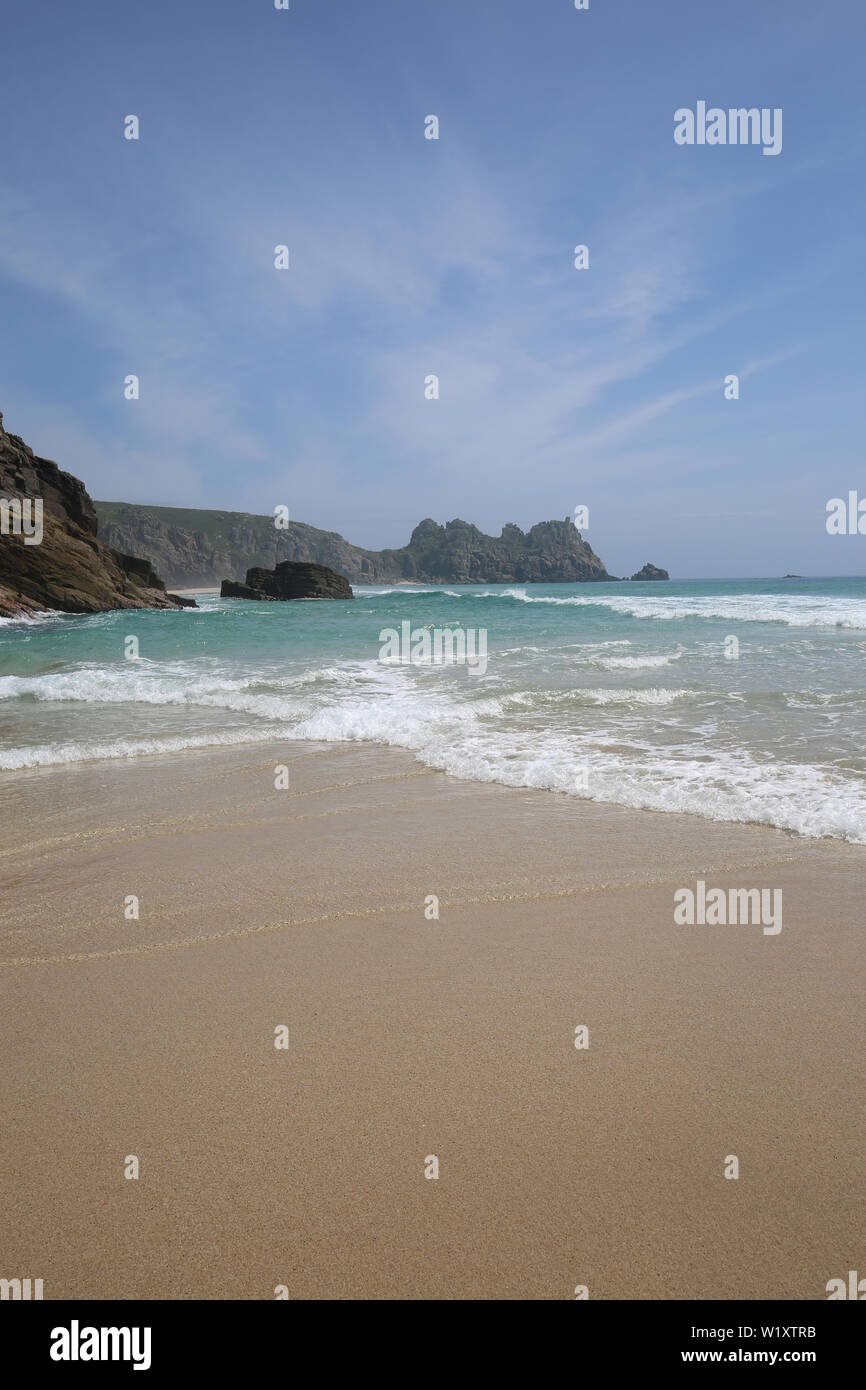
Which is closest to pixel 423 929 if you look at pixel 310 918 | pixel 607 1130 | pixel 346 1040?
pixel 310 918

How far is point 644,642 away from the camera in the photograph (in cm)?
2033

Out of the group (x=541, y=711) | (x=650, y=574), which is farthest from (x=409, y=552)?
(x=541, y=711)

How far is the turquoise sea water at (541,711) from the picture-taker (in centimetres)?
634

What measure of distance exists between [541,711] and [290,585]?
70998 millimetres

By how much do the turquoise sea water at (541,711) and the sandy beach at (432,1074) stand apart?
4.77 ft

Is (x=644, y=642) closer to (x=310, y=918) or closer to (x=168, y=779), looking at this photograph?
(x=168, y=779)

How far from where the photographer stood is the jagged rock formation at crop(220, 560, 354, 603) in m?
77.1

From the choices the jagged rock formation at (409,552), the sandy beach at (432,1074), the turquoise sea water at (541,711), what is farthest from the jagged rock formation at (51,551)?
the jagged rock formation at (409,552)

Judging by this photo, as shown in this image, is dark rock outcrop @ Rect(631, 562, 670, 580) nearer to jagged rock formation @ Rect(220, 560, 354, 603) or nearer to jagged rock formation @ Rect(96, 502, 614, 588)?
jagged rock formation @ Rect(96, 502, 614, 588)

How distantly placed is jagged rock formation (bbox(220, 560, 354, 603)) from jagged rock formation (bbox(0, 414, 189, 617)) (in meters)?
22.9
